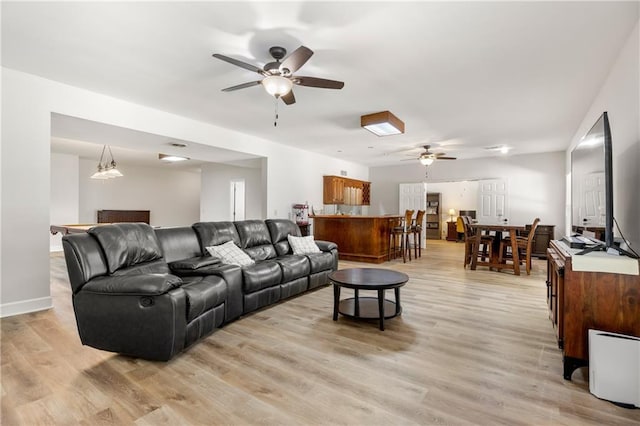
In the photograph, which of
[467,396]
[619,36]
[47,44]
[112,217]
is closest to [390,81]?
[619,36]

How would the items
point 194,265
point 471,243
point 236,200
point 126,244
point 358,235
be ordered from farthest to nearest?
1. point 236,200
2. point 358,235
3. point 471,243
4. point 194,265
5. point 126,244

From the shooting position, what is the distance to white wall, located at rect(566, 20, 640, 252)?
8.02 feet

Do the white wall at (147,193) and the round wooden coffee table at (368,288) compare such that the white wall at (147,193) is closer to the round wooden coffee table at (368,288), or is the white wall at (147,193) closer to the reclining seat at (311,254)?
the reclining seat at (311,254)

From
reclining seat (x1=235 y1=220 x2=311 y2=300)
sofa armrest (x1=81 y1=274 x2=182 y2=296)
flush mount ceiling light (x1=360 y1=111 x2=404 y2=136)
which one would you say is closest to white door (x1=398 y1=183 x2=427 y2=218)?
flush mount ceiling light (x1=360 y1=111 x2=404 y2=136)

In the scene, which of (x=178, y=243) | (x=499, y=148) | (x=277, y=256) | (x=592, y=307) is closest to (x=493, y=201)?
(x=499, y=148)

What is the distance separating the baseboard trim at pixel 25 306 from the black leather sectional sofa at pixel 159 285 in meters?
1.56

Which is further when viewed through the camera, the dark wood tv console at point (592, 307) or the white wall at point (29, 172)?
the white wall at point (29, 172)

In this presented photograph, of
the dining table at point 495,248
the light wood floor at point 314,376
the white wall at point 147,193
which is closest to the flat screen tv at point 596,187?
the light wood floor at point 314,376

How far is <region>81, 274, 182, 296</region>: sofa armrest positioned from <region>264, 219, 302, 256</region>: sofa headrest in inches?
89.8

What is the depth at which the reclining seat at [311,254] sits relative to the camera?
4359mm

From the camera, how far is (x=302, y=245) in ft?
15.4

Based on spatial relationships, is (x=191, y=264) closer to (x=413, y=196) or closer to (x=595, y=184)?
(x=595, y=184)

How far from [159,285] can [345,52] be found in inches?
99.2

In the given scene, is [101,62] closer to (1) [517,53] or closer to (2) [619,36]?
(1) [517,53]
